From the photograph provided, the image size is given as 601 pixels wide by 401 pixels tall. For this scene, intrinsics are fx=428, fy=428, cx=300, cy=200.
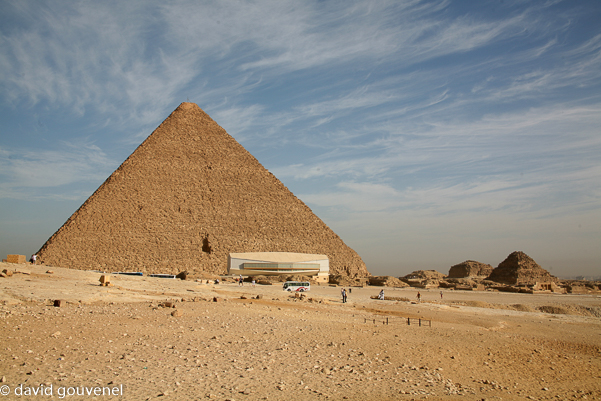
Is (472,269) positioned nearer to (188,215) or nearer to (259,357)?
(188,215)

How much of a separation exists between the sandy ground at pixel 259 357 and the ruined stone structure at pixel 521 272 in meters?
39.2

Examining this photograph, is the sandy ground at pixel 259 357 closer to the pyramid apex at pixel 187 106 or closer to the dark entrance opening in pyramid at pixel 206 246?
the dark entrance opening in pyramid at pixel 206 246

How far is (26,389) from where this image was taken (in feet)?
19.9

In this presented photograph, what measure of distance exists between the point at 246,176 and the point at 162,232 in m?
17.7

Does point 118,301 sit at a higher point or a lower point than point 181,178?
lower

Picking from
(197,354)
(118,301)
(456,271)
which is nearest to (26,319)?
(197,354)

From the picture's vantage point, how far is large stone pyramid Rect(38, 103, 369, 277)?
5112 centimetres

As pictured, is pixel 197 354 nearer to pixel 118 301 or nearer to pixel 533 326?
pixel 118 301

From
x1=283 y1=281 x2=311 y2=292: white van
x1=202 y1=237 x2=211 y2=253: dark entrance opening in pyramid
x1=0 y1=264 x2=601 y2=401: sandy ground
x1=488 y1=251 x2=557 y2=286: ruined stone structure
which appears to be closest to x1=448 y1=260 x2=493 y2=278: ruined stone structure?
x1=488 y1=251 x2=557 y2=286: ruined stone structure

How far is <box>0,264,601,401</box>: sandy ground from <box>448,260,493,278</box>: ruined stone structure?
2335 inches

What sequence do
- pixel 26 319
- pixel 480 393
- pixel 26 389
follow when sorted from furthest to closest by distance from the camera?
pixel 26 319, pixel 480 393, pixel 26 389

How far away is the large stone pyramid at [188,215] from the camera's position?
51.1m

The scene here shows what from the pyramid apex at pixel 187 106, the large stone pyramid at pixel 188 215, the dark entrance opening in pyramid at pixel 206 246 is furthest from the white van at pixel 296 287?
the pyramid apex at pixel 187 106

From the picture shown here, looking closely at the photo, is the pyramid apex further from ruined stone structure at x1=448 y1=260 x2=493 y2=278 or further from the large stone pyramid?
ruined stone structure at x1=448 y1=260 x2=493 y2=278
